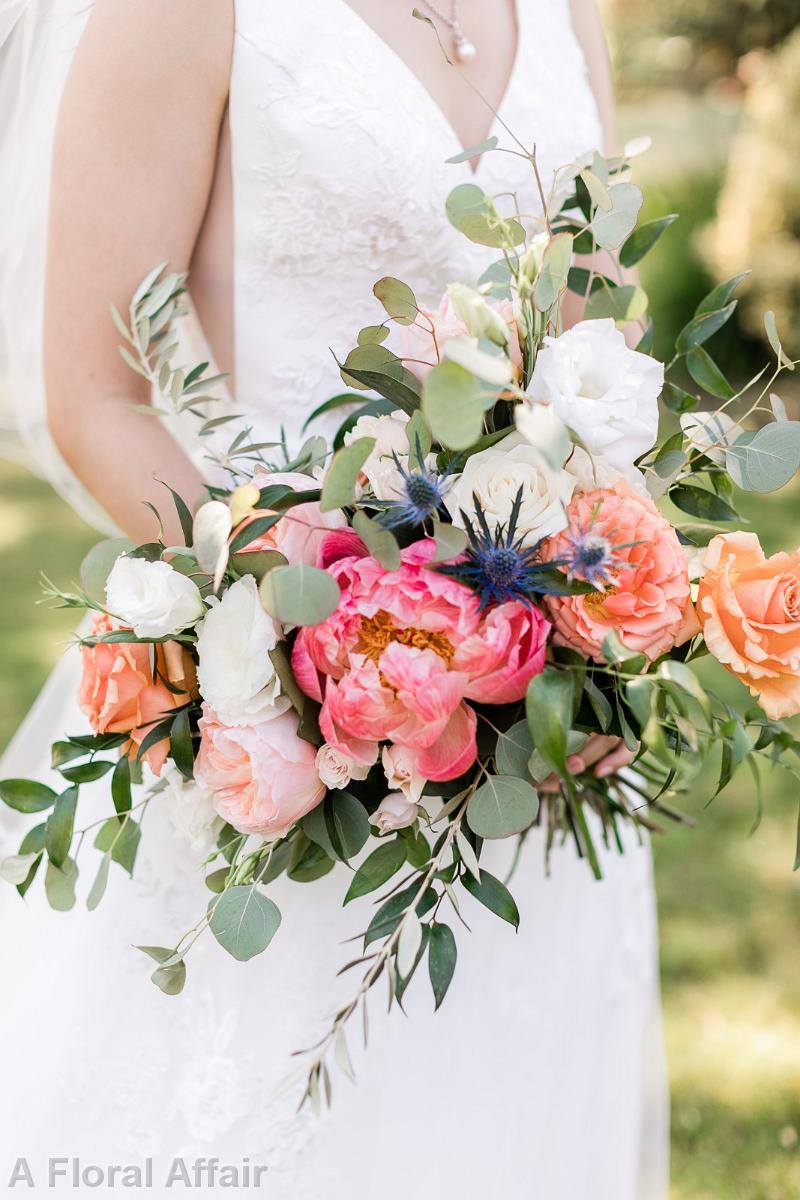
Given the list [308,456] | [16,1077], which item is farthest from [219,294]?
[16,1077]

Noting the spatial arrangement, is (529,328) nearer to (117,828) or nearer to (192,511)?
(192,511)

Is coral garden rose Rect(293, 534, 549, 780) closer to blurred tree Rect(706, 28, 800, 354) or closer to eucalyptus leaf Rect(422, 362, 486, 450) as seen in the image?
eucalyptus leaf Rect(422, 362, 486, 450)

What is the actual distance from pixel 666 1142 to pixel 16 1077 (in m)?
1.39

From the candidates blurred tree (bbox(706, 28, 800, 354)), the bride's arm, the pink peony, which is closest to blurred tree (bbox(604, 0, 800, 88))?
blurred tree (bbox(706, 28, 800, 354))

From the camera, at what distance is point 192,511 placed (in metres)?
1.48

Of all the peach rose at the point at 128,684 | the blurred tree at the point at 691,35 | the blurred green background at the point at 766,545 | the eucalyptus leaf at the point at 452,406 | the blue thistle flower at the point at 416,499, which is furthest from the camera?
the blurred tree at the point at 691,35

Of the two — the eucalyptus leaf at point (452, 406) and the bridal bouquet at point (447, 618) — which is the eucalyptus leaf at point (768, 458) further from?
the eucalyptus leaf at point (452, 406)

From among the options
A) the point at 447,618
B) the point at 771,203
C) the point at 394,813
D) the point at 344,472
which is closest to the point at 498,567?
the point at 447,618

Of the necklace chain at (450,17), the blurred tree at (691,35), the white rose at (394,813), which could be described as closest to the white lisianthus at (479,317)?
the white rose at (394,813)

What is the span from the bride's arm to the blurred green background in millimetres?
398

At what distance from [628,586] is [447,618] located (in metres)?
0.18

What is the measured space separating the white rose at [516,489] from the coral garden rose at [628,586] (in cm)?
4

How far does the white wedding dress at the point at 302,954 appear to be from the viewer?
1.46 m

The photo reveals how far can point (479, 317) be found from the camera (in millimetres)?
986
